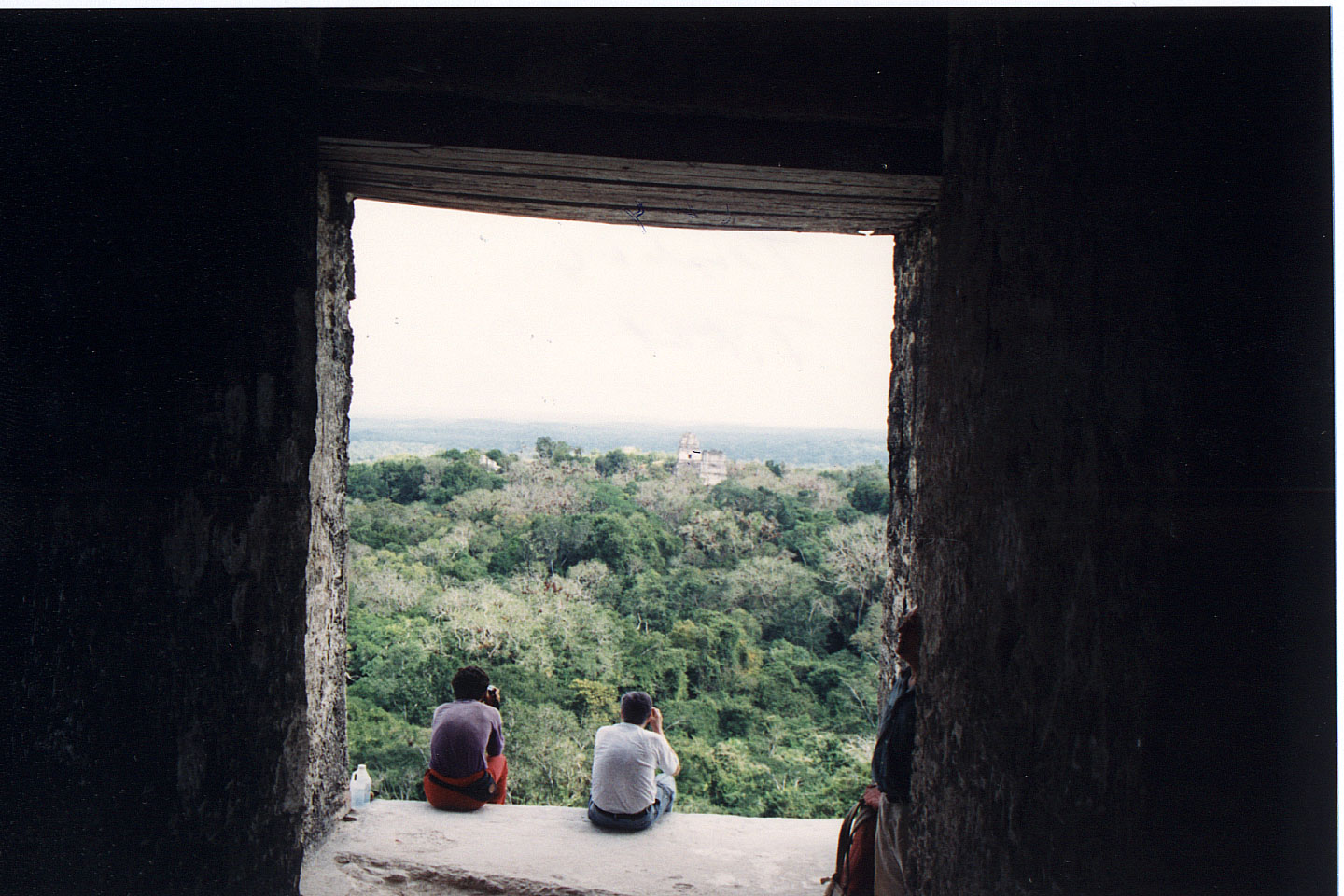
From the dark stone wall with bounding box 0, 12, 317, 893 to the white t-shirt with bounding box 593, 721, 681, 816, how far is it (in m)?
1.74

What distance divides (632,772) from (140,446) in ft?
7.42

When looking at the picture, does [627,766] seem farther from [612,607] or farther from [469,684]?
[612,607]

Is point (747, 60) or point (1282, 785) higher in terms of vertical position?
point (747, 60)

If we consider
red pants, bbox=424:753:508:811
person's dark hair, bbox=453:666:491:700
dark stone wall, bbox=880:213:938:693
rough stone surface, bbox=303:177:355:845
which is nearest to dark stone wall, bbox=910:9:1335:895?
dark stone wall, bbox=880:213:938:693

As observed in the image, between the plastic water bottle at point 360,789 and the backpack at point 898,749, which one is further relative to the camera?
the plastic water bottle at point 360,789

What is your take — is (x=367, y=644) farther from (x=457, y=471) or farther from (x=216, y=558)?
(x=216, y=558)

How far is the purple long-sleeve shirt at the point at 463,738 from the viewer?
2.95 meters

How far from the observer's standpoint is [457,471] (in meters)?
10.4

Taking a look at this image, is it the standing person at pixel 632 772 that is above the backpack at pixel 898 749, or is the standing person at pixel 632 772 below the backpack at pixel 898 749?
below

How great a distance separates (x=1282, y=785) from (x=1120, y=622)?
38cm

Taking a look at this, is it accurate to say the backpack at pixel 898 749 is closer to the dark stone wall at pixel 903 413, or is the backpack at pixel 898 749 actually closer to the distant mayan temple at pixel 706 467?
the dark stone wall at pixel 903 413

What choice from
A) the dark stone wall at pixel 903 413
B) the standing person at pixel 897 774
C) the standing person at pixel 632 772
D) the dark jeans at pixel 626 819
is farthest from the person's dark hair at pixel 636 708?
the standing person at pixel 897 774

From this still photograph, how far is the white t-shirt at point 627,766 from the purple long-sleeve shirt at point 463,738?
455mm

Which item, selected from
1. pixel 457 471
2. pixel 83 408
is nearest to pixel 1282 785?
pixel 83 408
